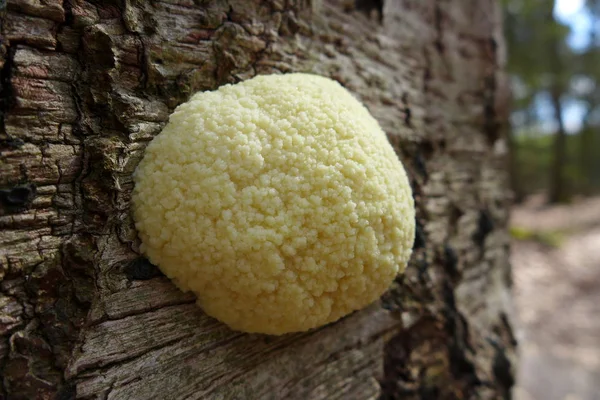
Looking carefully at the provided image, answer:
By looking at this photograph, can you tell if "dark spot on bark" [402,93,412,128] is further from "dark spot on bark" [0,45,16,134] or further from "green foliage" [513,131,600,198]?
"green foliage" [513,131,600,198]

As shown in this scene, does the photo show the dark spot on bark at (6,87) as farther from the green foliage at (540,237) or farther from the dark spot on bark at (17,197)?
the green foliage at (540,237)

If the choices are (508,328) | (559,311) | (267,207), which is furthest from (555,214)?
(267,207)

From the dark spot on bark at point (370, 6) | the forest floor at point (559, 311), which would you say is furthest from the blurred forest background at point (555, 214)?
the dark spot on bark at point (370, 6)

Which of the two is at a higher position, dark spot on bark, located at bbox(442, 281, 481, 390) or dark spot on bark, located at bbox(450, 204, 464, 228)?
dark spot on bark, located at bbox(450, 204, 464, 228)

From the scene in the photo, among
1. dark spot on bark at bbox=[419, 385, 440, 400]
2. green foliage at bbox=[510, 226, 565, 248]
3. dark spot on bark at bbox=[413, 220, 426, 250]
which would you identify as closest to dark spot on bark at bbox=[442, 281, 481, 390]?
dark spot on bark at bbox=[419, 385, 440, 400]

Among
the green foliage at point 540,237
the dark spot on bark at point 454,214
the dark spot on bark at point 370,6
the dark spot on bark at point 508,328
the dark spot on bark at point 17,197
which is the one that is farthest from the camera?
the green foliage at point 540,237
